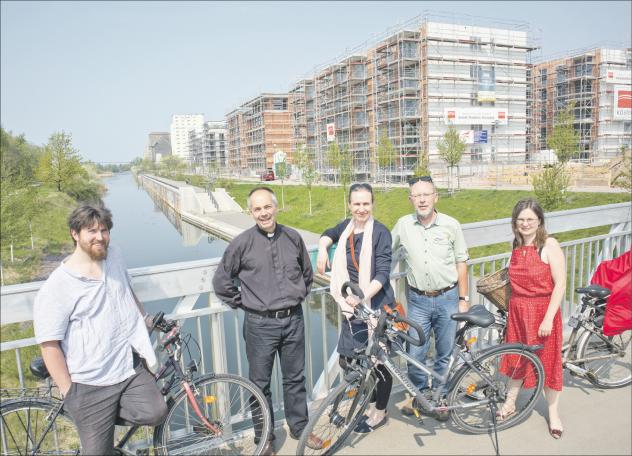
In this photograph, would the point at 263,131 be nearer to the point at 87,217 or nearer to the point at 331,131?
the point at 331,131

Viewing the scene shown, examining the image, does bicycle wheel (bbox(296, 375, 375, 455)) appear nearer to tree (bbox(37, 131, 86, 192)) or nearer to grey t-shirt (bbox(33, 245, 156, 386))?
grey t-shirt (bbox(33, 245, 156, 386))

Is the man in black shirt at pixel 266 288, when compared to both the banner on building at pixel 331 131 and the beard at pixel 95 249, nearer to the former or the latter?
the beard at pixel 95 249

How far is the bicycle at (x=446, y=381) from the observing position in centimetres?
293

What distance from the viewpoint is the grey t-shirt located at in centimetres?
226

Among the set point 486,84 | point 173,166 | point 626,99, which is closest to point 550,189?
point 486,84

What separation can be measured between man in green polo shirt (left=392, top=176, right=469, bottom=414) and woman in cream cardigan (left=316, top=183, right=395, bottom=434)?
13.0 inches

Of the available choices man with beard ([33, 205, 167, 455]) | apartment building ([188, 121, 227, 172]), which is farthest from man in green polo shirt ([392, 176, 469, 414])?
apartment building ([188, 121, 227, 172])

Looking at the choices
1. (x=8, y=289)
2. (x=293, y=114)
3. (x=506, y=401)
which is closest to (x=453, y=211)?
(x=506, y=401)

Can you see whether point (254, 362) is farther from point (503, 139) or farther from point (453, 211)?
point (503, 139)

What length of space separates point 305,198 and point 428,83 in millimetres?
16962

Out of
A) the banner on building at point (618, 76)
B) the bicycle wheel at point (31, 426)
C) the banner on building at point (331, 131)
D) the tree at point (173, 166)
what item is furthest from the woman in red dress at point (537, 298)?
the tree at point (173, 166)

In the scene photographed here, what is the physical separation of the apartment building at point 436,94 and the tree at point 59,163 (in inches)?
1114

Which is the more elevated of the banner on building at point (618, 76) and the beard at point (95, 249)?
the banner on building at point (618, 76)

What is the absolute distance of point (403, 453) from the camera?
10.2 ft
